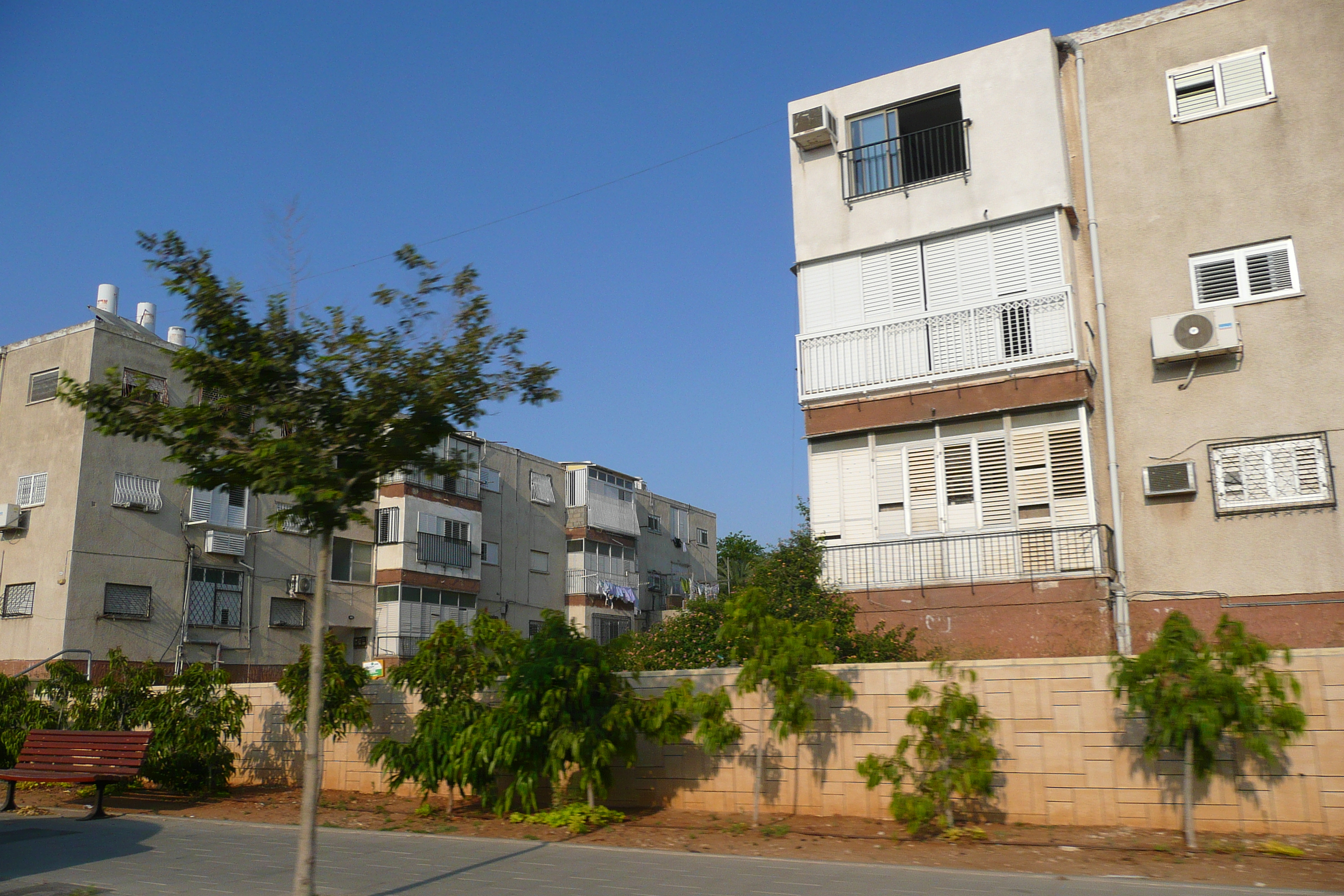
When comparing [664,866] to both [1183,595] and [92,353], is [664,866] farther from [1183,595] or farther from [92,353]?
[92,353]

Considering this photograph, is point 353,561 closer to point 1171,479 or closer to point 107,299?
point 107,299

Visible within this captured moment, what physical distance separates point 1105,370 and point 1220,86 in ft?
15.1

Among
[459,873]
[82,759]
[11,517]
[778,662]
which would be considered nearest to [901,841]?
[778,662]

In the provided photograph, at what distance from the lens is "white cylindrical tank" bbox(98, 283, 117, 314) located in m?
35.2

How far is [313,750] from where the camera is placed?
283 inches

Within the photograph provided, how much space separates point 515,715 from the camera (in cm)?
1080

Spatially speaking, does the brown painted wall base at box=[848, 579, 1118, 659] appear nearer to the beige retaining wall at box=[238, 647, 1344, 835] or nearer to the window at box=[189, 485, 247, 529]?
the beige retaining wall at box=[238, 647, 1344, 835]

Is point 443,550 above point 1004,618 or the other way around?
above

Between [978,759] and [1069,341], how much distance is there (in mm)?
7436

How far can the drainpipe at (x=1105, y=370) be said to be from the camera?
13922 mm

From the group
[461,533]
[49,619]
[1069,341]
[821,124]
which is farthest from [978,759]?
[461,533]

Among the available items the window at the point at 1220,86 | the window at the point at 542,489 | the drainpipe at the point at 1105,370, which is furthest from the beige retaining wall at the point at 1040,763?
the window at the point at 542,489

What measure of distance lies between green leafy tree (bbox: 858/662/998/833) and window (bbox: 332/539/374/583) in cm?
3008

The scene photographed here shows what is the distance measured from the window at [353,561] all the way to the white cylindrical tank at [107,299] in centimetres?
1120
